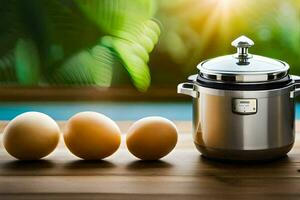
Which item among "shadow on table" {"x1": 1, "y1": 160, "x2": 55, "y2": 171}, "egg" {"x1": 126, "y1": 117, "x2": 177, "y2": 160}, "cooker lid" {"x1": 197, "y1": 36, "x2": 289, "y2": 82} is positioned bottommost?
"shadow on table" {"x1": 1, "y1": 160, "x2": 55, "y2": 171}

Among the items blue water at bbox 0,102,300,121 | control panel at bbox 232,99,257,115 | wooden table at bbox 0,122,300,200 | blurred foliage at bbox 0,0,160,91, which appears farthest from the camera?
blurred foliage at bbox 0,0,160,91

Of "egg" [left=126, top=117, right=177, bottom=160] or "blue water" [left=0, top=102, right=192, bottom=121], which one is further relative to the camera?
"blue water" [left=0, top=102, right=192, bottom=121]

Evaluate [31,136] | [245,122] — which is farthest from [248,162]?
[31,136]

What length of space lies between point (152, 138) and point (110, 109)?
35.0 inches

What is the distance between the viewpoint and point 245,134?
1.38 meters

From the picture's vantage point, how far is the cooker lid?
1.38 meters

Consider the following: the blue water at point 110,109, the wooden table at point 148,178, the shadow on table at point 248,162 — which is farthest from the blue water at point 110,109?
the shadow on table at point 248,162

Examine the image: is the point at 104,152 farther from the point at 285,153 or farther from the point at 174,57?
the point at 174,57

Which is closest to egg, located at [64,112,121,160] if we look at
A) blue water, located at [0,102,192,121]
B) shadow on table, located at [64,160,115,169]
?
shadow on table, located at [64,160,115,169]

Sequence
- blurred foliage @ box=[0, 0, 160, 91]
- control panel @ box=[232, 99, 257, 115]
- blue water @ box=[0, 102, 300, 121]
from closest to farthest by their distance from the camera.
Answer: control panel @ box=[232, 99, 257, 115]
blue water @ box=[0, 102, 300, 121]
blurred foliage @ box=[0, 0, 160, 91]

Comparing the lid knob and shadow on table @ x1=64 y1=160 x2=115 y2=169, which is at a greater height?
the lid knob

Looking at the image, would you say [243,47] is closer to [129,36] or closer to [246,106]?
[246,106]

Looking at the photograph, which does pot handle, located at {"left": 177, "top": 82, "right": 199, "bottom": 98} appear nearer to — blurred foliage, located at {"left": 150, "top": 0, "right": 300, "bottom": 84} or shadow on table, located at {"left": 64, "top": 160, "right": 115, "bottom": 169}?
shadow on table, located at {"left": 64, "top": 160, "right": 115, "bottom": 169}

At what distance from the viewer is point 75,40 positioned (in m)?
2.49
